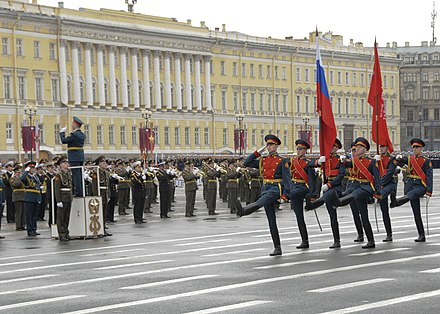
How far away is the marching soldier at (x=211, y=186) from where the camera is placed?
3241 cm

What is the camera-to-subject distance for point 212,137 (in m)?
96.7

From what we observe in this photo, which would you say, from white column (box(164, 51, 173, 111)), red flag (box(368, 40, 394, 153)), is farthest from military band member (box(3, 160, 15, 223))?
white column (box(164, 51, 173, 111))

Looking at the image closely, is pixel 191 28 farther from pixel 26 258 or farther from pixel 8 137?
pixel 26 258

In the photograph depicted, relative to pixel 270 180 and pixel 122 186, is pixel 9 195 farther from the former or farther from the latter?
pixel 270 180

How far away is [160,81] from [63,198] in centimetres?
6950

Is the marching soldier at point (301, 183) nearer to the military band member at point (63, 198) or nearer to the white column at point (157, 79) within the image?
the military band member at point (63, 198)

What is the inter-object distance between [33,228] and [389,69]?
3810 inches

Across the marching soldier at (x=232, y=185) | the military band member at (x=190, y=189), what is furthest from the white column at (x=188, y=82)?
the military band member at (x=190, y=189)

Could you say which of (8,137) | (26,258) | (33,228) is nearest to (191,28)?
(8,137)

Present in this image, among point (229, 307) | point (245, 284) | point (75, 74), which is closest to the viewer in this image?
point (229, 307)

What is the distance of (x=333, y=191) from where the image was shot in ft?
61.6

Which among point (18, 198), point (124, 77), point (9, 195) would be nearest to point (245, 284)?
point (18, 198)

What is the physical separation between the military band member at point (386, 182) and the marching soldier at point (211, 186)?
12.4 metres

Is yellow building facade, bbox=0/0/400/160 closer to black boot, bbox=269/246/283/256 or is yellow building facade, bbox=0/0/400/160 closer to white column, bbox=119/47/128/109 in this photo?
white column, bbox=119/47/128/109
